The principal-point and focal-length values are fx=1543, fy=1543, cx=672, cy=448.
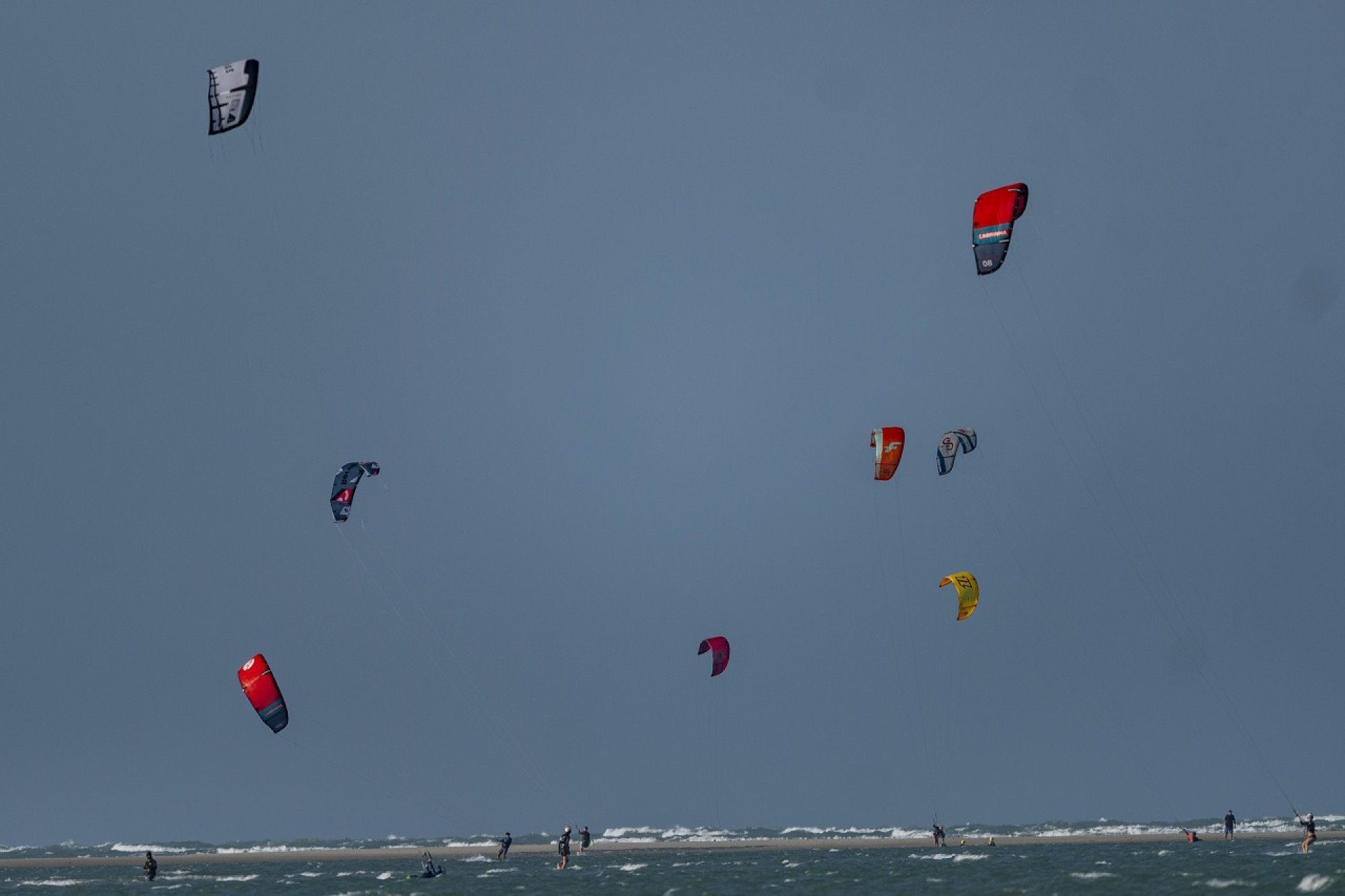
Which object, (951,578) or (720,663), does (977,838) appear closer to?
(720,663)

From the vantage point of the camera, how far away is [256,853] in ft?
280

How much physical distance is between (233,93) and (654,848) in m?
46.0

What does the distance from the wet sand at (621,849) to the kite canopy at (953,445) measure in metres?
18.1

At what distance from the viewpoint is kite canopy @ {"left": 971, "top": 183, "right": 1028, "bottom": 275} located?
42531mm

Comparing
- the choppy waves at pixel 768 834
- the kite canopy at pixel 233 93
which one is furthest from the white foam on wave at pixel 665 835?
the kite canopy at pixel 233 93

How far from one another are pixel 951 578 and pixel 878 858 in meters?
11.6

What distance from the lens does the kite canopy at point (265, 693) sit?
148ft

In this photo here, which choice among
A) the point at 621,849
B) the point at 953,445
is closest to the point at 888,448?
the point at 953,445

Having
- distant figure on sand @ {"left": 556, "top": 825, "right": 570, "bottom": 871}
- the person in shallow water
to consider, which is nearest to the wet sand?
distant figure on sand @ {"left": 556, "top": 825, "right": 570, "bottom": 871}

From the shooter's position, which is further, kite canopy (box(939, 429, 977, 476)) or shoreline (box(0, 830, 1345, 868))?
shoreline (box(0, 830, 1345, 868))

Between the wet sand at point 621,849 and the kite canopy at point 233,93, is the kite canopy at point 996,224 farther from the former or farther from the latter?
the wet sand at point 621,849

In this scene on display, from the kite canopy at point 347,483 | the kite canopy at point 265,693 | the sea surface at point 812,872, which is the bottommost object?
the sea surface at point 812,872

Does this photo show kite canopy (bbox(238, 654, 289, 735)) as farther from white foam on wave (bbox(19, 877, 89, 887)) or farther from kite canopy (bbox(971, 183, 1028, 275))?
kite canopy (bbox(971, 183, 1028, 275))

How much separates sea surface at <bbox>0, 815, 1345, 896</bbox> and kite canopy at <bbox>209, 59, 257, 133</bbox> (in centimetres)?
2124
